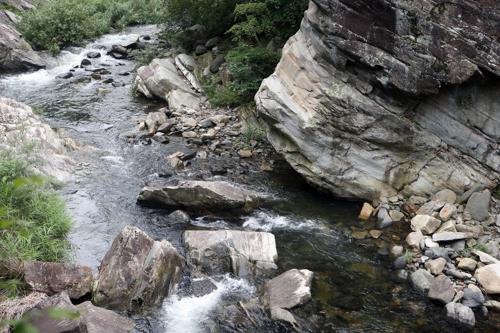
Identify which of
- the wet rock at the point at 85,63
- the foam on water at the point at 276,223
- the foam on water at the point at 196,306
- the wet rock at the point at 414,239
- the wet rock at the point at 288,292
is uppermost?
the wet rock at the point at 414,239

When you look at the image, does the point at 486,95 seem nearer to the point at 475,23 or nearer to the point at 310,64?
the point at 475,23

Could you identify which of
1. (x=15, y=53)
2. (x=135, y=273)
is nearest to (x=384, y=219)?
(x=135, y=273)

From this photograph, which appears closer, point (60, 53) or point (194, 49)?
point (194, 49)

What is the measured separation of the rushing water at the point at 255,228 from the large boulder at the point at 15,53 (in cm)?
419

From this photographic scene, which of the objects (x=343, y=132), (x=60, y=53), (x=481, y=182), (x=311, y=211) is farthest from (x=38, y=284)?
(x=60, y=53)

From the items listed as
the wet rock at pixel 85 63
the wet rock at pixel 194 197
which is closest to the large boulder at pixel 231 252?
the wet rock at pixel 194 197

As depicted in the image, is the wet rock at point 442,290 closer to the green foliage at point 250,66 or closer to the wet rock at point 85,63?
the green foliage at point 250,66

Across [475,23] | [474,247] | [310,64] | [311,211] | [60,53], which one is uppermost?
[475,23]

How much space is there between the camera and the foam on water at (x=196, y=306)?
324 inches

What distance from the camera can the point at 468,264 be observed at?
32.6 feet

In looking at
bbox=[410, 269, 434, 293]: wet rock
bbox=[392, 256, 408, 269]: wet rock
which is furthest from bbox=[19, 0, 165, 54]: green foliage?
bbox=[410, 269, 434, 293]: wet rock

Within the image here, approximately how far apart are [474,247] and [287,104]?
5.57 metres

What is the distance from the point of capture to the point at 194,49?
21.2m

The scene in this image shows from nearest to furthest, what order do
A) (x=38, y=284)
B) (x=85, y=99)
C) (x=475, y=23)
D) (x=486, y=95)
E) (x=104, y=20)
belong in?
(x=38, y=284)
(x=475, y=23)
(x=486, y=95)
(x=85, y=99)
(x=104, y=20)
